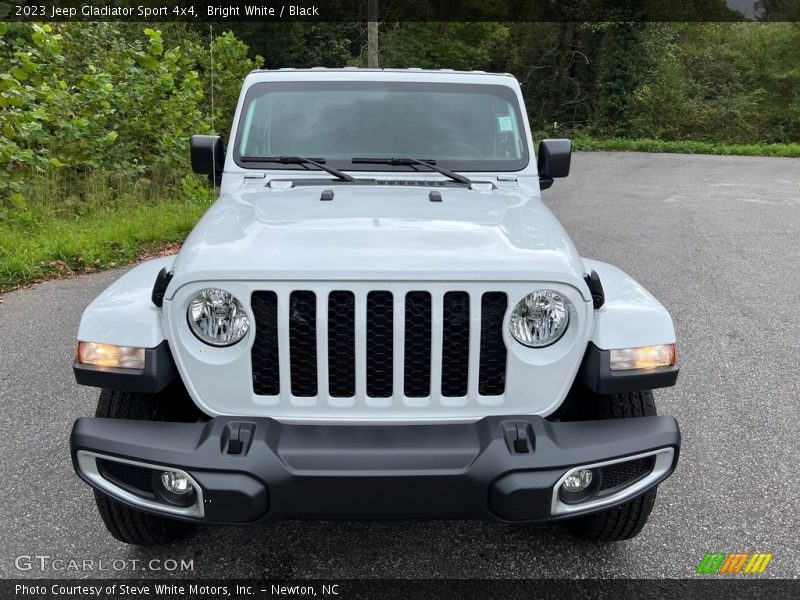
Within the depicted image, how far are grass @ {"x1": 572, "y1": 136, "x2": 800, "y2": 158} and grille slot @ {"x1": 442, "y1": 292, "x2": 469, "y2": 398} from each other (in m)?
25.2

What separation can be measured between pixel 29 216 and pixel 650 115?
27.8 m

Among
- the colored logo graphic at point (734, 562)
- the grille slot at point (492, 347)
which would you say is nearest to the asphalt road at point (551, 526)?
the colored logo graphic at point (734, 562)

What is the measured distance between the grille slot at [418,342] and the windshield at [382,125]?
1.38 meters

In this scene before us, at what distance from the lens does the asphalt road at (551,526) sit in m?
2.55

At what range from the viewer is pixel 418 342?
2076 mm

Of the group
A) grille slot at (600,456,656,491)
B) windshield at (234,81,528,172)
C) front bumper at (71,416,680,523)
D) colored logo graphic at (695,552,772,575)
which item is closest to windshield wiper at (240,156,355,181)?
windshield at (234,81,528,172)

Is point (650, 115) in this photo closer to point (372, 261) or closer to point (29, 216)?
point (29, 216)

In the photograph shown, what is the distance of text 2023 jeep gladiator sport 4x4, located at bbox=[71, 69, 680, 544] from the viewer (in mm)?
1926

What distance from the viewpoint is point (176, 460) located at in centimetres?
193

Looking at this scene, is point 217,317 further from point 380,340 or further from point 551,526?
point 551,526

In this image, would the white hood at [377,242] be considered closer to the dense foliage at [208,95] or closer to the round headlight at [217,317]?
the round headlight at [217,317]

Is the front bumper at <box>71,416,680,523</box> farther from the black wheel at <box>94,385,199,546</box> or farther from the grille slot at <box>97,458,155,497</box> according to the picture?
the black wheel at <box>94,385,199,546</box>

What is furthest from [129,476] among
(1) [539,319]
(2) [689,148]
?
(2) [689,148]

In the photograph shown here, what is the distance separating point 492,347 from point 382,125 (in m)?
1.74
